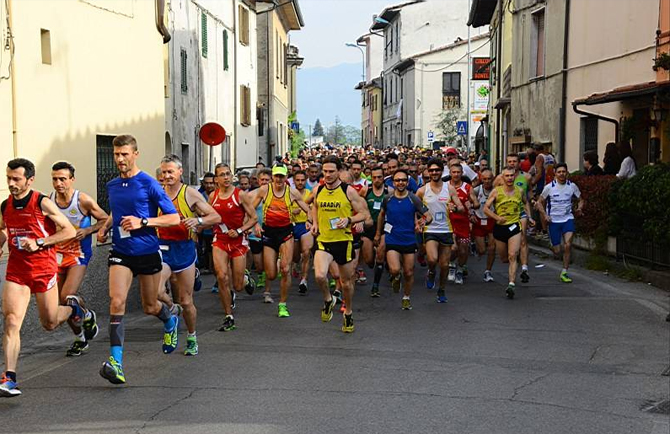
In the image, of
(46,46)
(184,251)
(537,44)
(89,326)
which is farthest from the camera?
(537,44)

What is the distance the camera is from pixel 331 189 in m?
11.8

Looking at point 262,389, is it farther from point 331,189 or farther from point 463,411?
point 331,189

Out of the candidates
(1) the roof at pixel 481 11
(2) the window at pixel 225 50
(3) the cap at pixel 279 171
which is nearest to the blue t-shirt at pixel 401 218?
(3) the cap at pixel 279 171

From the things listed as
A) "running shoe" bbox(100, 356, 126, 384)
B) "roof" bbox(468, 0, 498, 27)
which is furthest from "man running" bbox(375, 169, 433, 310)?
"roof" bbox(468, 0, 498, 27)

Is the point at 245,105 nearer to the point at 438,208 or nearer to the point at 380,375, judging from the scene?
the point at 438,208

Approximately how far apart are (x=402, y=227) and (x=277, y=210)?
1703 millimetres

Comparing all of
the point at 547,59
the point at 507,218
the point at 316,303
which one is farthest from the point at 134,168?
the point at 547,59

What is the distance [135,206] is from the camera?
8.69m

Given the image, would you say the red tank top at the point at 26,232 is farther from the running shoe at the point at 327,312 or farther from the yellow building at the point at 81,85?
the running shoe at the point at 327,312

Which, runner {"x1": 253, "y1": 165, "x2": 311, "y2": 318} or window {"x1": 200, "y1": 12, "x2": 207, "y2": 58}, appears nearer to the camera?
runner {"x1": 253, "y1": 165, "x2": 311, "y2": 318}

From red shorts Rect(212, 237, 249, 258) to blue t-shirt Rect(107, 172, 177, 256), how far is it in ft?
9.82

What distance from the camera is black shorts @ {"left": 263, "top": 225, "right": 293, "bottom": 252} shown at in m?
13.3

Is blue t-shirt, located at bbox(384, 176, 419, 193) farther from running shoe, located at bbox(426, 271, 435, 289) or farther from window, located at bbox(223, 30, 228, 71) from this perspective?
window, located at bbox(223, 30, 228, 71)

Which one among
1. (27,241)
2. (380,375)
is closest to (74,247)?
(27,241)
